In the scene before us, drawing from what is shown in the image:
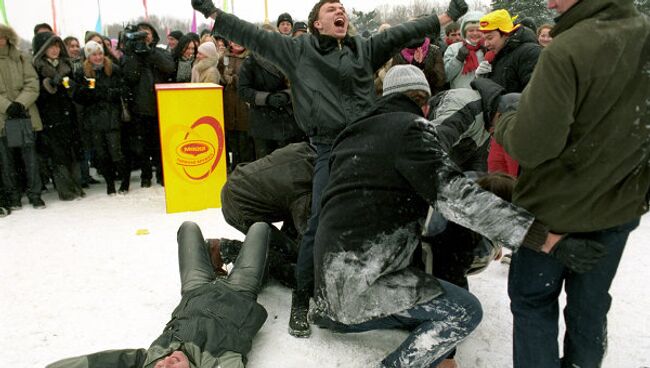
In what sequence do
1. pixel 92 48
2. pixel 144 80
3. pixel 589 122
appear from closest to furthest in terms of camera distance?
1. pixel 589 122
2. pixel 92 48
3. pixel 144 80

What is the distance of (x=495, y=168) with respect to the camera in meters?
4.18

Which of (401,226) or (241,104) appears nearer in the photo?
(401,226)

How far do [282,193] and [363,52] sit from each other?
1.07m

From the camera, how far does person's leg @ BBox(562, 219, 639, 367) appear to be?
6.34ft

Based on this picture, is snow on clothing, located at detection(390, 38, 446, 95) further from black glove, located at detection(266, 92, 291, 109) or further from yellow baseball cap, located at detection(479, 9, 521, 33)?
black glove, located at detection(266, 92, 291, 109)

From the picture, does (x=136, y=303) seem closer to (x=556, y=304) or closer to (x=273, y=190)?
(x=273, y=190)

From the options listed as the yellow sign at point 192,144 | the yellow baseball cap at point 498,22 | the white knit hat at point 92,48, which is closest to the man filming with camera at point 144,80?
the white knit hat at point 92,48

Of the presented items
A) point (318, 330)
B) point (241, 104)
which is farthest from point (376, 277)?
point (241, 104)

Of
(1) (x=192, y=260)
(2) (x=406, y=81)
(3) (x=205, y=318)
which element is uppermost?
(2) (x=406, y=81)

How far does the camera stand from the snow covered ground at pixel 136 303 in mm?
2818

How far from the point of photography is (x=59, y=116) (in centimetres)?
596

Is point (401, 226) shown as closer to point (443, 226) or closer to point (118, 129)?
point (443, 226)

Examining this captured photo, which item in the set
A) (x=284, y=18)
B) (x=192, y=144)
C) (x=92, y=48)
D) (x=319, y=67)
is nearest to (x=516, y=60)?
(x=319, y=67)

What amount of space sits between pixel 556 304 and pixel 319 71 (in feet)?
6.31
